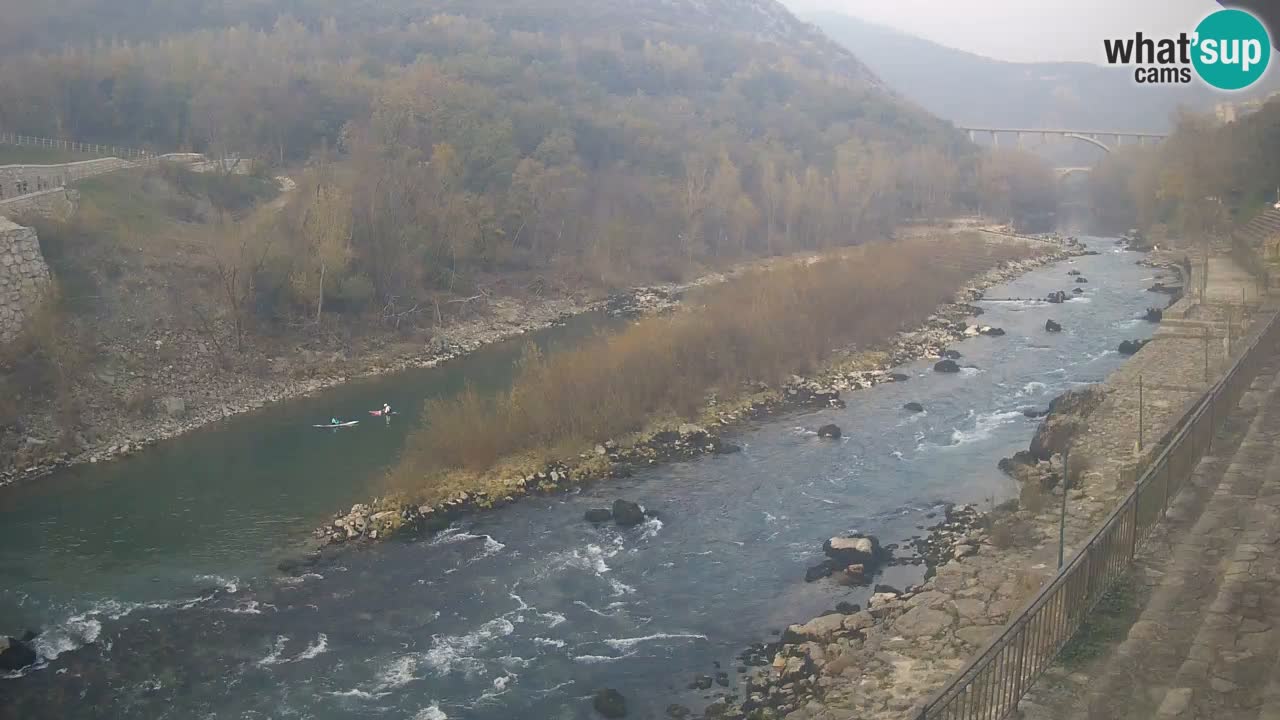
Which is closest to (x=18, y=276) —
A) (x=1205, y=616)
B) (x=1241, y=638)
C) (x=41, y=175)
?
(x=41, y=175)

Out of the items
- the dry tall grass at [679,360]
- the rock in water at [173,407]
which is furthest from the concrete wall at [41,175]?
the dry tall grass at [679,360]

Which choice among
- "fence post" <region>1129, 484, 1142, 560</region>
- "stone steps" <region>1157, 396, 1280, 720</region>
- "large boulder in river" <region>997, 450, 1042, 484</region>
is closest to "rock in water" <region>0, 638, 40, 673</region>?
"fence post" <region>1129, 484, 1142, 560</region>

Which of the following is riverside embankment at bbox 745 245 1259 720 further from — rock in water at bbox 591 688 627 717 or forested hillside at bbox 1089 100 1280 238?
forested hillside at bbox 1089 100 1280 238

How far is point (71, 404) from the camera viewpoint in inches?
744

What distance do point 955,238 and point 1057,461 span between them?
2793cm

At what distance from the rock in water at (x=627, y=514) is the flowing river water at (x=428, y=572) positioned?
21cm

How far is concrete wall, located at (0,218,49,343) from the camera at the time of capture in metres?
19.8

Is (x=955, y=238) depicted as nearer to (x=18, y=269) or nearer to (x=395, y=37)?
(x=18, y=269)

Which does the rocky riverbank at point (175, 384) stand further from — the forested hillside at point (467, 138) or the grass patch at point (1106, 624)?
the grass patch at point (1106, 624)

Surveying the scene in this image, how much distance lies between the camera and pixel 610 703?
955 centimetres

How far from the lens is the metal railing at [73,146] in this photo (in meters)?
31.4

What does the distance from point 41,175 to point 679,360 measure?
17.2 meters

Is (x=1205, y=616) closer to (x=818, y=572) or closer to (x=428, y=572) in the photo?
(x=818, y=572)

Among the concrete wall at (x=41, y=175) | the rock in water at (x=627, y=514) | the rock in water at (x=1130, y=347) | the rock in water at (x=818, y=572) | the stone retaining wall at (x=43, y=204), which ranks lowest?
the rock in water at (x=818, y=572)
